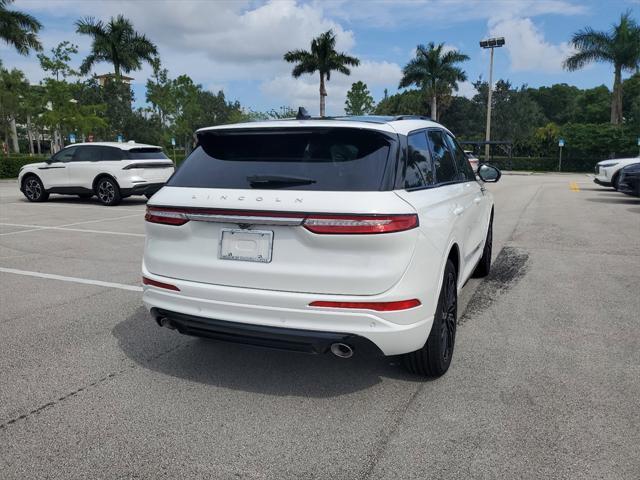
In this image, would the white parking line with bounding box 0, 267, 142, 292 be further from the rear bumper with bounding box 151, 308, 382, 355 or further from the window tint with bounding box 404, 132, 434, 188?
the window tint with bounding box 404, 132, 434, 188

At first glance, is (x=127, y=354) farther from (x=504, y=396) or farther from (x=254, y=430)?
(x=504, y=396)

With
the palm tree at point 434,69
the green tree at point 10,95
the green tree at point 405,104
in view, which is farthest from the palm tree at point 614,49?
the green tree at point 10,95

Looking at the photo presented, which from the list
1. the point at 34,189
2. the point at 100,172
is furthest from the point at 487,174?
the point at 34,189

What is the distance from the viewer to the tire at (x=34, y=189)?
1548 centimetres

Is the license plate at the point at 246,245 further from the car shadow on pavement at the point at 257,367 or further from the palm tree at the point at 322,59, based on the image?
the palm tree at the point at 322,59

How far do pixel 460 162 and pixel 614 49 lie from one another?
149ft

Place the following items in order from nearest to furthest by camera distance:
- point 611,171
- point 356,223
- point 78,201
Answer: point 356,223
point 78,201
point 611,171

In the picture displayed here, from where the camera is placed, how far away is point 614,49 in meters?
42.1

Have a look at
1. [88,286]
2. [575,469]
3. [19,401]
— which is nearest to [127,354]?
[19,401]

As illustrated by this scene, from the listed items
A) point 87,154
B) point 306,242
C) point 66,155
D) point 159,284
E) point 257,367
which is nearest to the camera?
point 306,242

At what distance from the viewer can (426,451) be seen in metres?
2.73

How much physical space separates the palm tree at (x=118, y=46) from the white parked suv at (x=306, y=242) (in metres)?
41.7

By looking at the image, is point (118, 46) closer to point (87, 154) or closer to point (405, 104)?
point (87, 154)

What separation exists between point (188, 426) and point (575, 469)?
6.58 feet
